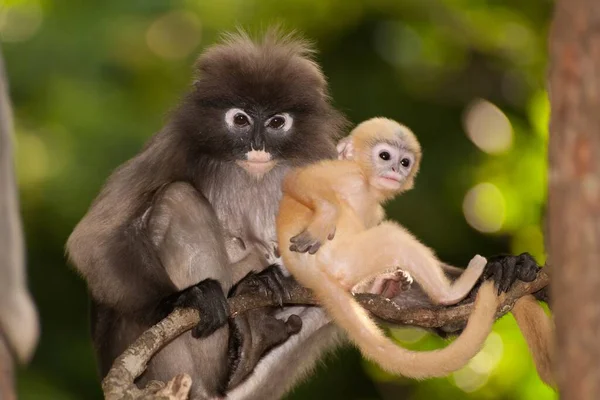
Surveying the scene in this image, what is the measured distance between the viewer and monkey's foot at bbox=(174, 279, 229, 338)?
5.67m

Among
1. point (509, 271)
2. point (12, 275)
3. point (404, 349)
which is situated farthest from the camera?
point (509, 271)

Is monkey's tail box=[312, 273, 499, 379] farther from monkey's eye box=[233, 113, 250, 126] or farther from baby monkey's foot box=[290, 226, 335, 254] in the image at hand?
monkey's eye box=[233, 113, 250, 126]

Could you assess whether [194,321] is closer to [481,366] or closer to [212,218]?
[212,218]

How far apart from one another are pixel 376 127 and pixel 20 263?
2.47 m

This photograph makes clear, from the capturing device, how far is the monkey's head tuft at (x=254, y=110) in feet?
20.7

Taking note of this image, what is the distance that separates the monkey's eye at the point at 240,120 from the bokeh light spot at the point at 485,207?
13.8 ft

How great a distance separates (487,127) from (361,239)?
5.92 m

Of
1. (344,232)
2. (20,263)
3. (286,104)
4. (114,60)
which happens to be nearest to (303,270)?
(344,232)

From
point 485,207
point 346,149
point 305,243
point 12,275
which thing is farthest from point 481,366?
point 12,275

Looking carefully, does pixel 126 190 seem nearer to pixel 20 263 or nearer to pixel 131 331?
pixel 131 331

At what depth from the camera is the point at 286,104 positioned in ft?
21.1

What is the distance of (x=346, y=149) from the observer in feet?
18.9

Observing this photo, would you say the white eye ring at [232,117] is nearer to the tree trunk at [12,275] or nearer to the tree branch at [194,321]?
the tree branch at [194,321]

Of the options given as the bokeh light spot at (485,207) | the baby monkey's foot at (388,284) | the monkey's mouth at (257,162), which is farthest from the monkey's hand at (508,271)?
the bokeh light spot at (485,207)
